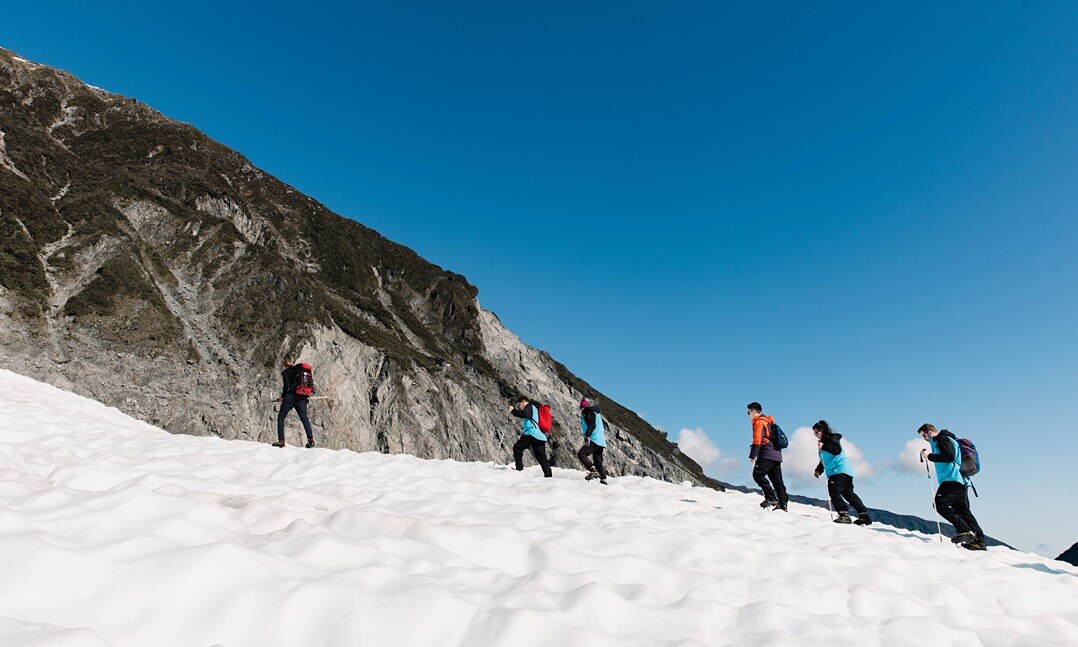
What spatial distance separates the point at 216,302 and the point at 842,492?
50.0 metres

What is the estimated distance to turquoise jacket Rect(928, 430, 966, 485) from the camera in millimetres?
9156

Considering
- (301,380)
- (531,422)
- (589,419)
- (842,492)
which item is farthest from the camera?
(301,380)

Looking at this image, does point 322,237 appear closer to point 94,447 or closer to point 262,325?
point 262,325

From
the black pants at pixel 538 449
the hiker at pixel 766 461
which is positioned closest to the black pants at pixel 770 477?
the hiker at pixel 766 461

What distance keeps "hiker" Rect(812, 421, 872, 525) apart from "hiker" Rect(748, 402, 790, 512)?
2.77 ft

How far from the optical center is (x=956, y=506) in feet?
30.1

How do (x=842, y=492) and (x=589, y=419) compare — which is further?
(x=589, y=419)

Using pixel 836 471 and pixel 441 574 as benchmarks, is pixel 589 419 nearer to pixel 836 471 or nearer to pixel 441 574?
pixel 836 471

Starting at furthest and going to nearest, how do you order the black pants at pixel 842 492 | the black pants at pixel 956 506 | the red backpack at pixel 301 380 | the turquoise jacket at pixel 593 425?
the red backpack at pixel 301 380, the turquoise jacket at pixel 593 425, the black pants at pixel 842 492, the black pants at pixel 956 506

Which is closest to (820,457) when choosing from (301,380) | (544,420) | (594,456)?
(594,456)

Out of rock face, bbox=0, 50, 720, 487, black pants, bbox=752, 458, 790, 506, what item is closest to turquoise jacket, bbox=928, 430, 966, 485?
black pants, bbox=752, 458, 790, 506

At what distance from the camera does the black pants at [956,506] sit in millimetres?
8961

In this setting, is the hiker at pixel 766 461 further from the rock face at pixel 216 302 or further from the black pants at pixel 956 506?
the rock face at pixel 216 302

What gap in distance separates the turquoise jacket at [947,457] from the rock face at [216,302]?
121ft
